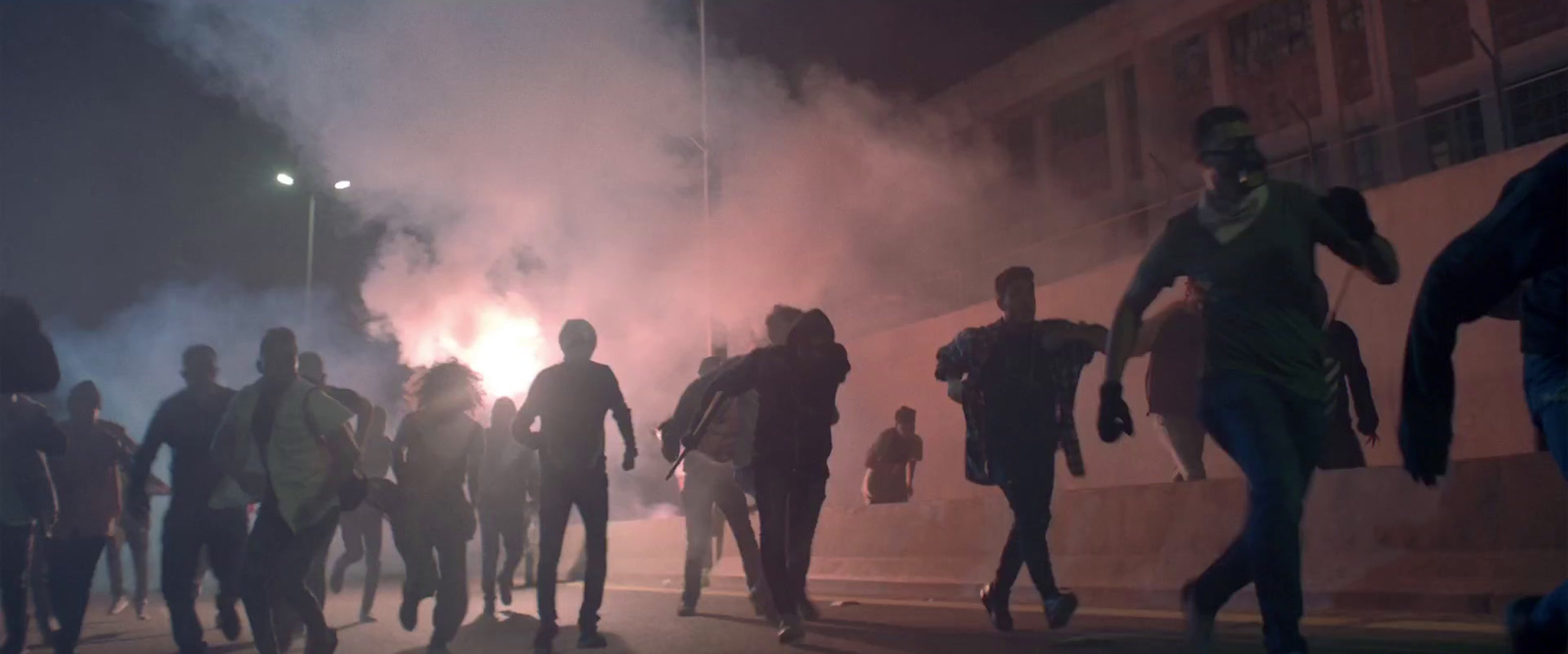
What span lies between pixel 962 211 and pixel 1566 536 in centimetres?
1508

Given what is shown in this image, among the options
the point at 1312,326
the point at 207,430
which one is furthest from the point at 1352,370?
the point at 207,430

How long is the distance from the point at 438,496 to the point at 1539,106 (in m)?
9.24

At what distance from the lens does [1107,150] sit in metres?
21.1

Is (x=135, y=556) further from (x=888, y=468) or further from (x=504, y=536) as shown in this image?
(x=888, y=468)

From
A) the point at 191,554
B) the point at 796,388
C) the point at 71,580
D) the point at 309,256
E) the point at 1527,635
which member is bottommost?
the point at 1527,635

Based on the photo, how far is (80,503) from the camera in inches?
306

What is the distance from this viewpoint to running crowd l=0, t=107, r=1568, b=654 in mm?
2748

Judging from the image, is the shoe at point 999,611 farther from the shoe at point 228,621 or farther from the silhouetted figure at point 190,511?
the shoe at point 228,621

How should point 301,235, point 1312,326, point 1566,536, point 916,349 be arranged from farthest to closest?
point 301,235, point 916,349, point 1566,536, point 1312,326

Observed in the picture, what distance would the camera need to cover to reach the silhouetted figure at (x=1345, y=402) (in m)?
4.22

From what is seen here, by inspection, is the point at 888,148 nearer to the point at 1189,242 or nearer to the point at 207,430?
the point at 207,430

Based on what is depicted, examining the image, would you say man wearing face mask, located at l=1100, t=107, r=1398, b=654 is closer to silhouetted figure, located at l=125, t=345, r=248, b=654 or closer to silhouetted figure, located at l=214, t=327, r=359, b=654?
silhouetted figure, located at l=214, t=327, r=359, b=654

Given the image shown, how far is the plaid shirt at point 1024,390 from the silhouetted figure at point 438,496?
8.73 feet

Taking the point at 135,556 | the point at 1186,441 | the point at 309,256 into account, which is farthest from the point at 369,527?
the point at 309,256
